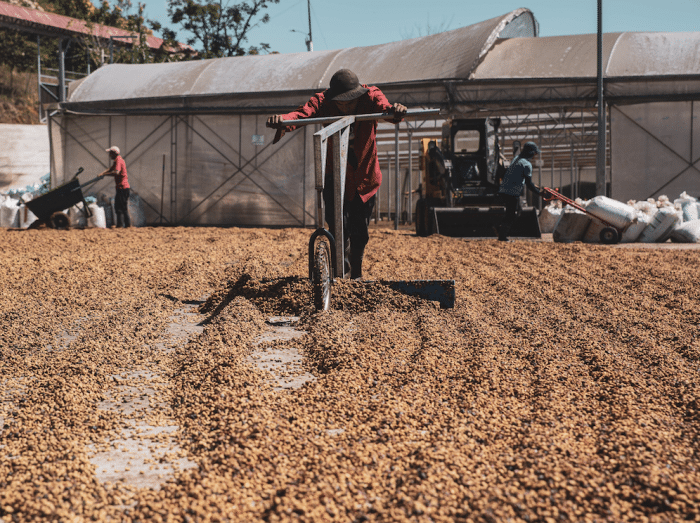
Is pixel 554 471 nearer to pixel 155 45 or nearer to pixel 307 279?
pixel 307 279

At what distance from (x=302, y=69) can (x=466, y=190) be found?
23.6 feet

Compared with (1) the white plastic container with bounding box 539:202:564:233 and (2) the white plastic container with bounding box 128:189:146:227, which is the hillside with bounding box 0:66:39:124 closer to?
(2) the white plastic container with bounding box 128:189:146:227

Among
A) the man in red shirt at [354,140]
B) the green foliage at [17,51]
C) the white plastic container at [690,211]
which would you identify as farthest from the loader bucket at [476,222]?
the green foliage at [17,51]

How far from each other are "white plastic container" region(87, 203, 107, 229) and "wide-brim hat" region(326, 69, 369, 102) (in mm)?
11983

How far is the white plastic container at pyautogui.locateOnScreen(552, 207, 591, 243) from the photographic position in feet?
38.0

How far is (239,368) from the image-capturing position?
3.07m

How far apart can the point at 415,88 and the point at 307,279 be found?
1173 cm

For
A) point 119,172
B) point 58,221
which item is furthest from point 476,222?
point 58,221

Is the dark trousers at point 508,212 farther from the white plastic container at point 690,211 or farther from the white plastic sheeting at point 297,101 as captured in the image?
the white plastic sheeting at point 297,101

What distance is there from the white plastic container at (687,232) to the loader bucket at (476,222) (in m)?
2.29

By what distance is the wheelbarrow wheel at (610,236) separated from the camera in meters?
11.2

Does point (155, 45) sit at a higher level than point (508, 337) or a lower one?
higher

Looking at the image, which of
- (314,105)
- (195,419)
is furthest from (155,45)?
(195,419)

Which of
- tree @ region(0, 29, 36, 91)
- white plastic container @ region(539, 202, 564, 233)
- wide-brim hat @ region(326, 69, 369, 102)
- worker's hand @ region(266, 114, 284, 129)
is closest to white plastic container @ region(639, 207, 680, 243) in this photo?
white plastic container @ region(539, 202, 564, 233)
